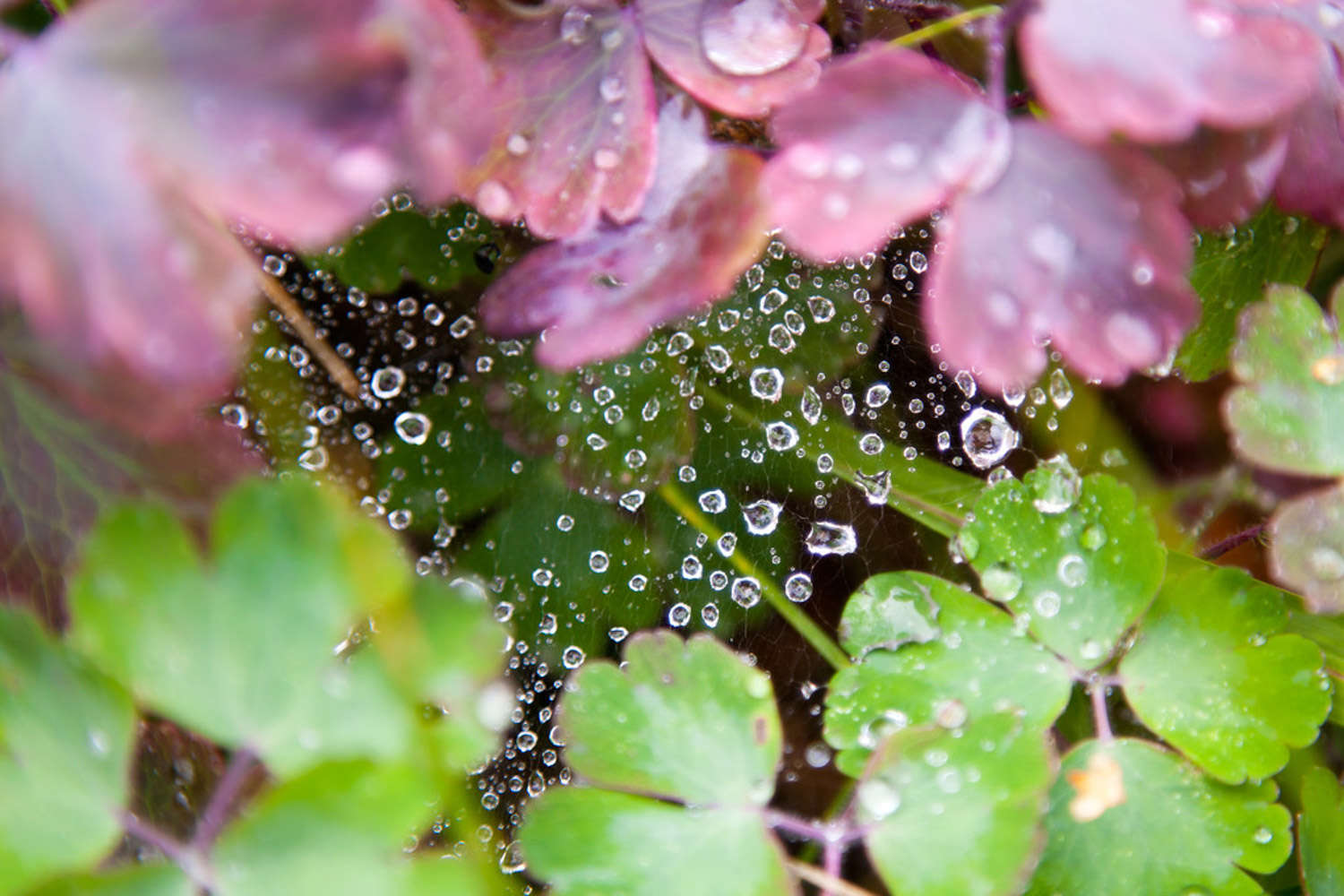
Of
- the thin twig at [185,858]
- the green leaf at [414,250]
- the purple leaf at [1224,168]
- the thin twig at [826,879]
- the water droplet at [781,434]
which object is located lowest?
the thin twig at [826,879]

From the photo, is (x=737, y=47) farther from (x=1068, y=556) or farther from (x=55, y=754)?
(x=55, y=754)

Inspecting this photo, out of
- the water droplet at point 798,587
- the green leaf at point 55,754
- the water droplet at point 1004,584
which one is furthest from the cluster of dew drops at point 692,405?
the green leaf at point 55,754

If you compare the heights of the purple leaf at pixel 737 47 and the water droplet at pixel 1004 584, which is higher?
the purple leaf at pixel 737 47

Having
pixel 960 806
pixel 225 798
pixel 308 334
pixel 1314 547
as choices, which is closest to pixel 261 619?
pixel 225 798

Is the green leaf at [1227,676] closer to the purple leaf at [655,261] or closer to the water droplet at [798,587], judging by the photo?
the water droplet at [798,587]

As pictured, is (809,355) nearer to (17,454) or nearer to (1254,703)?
(1254,703)

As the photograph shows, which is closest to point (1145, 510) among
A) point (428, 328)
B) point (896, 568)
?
point (896, 568)
